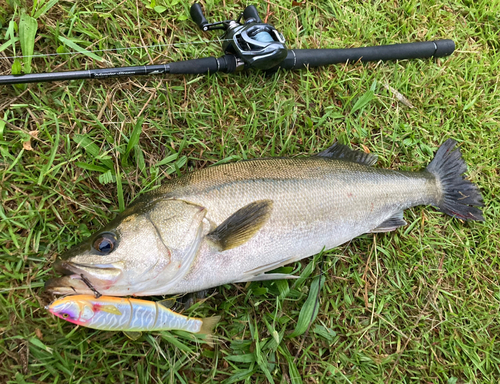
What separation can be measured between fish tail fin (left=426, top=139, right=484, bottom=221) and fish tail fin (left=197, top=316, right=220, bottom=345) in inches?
88.2

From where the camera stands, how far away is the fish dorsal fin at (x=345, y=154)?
2758mm

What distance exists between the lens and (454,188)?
3.02 metres

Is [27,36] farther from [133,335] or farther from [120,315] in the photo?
[133,335]

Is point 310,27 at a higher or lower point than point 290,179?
higher

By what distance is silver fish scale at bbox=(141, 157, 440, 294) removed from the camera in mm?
2139

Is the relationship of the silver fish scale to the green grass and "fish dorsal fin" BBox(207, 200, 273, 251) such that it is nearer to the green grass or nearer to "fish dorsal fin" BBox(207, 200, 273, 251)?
"fish dorsal fin" BBox(207, 200, 273, 251)

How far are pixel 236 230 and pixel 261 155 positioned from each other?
3.16ft

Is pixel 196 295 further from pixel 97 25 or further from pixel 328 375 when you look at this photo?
pixel 97 25

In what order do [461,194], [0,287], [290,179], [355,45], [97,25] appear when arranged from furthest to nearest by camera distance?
[355,45], [461,194], [97,25], [290,179], [0,287]

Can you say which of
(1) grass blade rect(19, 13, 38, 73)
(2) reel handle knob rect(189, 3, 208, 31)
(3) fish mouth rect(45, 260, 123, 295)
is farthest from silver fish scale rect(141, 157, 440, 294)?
(1) grass blade rect(19, 13, 38, 73)

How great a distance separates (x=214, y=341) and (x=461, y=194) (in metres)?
2.54

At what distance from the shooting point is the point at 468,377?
277cm

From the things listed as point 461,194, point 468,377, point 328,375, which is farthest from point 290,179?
point 468,377

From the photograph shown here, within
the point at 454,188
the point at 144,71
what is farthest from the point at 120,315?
the point at 454,188
